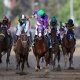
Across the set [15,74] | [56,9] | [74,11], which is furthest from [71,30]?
[56,9]

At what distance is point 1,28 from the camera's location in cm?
2214

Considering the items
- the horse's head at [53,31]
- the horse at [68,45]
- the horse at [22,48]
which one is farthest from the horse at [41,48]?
the horse at [68,45]

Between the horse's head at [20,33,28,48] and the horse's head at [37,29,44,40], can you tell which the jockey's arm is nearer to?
the horse's head at [20,33,28,48]

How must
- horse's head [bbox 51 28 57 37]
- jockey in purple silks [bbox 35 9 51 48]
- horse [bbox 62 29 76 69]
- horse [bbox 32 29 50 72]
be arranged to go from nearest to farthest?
jockey in purple silks [bbox 35 9 51 48]
horse [bbox 32 29 50 72]
horse's head [bbox 51 28 57 37]
horse [bbox 62 29 76 69]

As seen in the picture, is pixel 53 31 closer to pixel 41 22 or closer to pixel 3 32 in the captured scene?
pixel 41 22

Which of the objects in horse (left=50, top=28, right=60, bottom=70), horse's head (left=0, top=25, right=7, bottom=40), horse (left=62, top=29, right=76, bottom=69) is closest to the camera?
horse (left=50, top=28, right=60, bottom=70)

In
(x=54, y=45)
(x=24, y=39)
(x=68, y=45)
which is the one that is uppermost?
(x=68, y=45)

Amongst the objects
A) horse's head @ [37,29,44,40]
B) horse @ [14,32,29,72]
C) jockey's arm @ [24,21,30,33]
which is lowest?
horse @ [14,32,29,72]

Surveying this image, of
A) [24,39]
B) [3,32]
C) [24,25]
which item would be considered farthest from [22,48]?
[3,32]

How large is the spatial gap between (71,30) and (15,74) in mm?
4195

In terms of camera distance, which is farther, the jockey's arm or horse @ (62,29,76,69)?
horse @ (62,29,76,69)

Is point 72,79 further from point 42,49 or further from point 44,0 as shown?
point 44,0

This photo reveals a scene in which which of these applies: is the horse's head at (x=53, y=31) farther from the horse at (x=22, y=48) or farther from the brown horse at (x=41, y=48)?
the horse at (x=22, y=48)

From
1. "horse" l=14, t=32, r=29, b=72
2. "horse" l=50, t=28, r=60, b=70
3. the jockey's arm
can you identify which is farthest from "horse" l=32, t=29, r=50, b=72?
"horse" l=50, t=28, r=60, b=70
